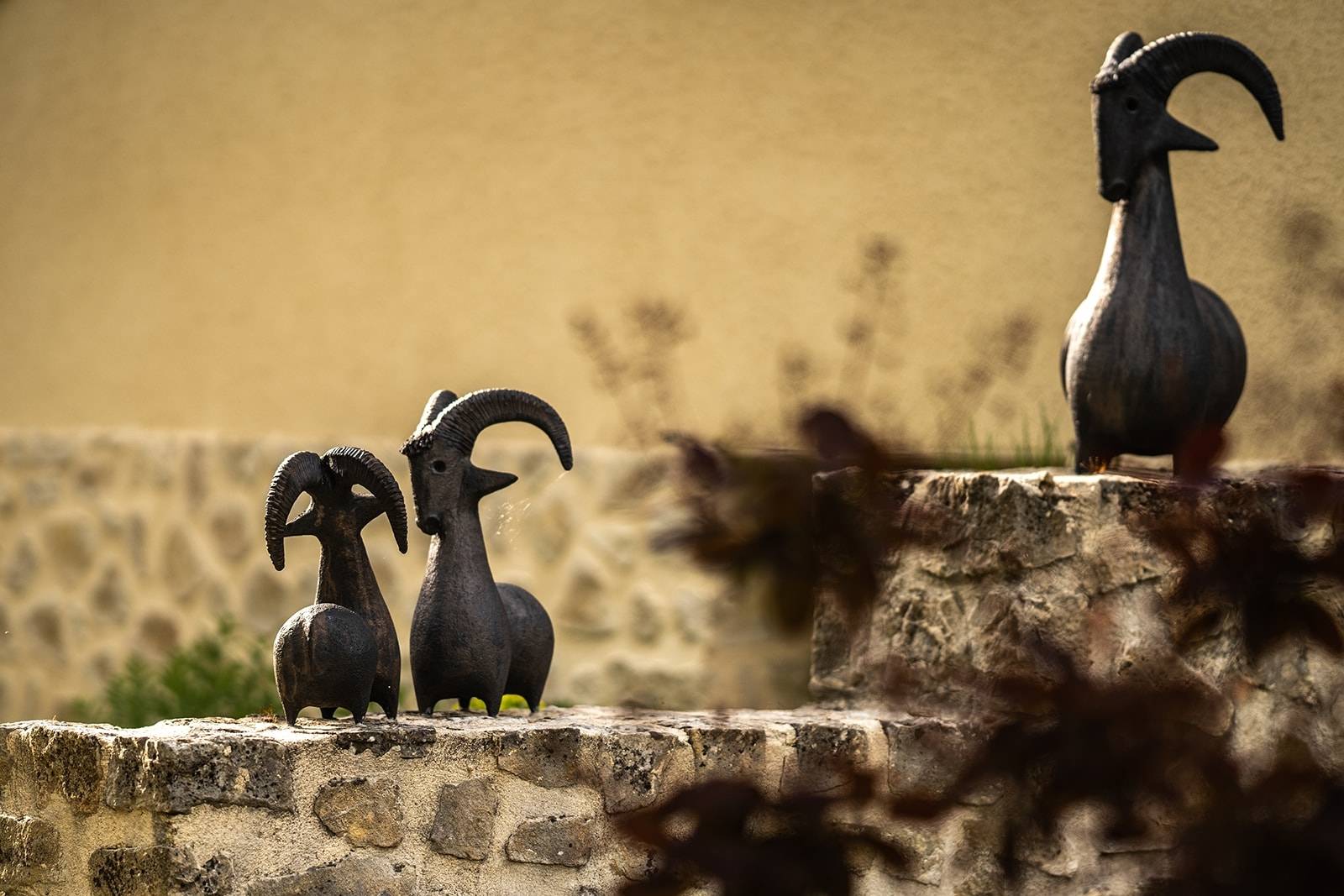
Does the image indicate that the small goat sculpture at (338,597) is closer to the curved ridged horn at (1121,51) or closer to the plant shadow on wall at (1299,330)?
the curved ridged horn at (1121,51)

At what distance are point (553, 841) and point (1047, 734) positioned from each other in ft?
6.38

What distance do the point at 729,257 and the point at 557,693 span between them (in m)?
1.62

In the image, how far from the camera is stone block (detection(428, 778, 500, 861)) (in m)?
2.98

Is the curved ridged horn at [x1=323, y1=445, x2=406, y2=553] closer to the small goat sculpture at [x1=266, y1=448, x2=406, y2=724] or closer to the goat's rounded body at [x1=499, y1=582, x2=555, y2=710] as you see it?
the small goat sculpture at [x1=266, y1=448, x2=406, y2=724]

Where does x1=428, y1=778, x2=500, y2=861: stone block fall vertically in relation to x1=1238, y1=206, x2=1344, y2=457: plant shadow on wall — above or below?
below

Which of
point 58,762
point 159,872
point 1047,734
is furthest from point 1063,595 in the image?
point 1047,734

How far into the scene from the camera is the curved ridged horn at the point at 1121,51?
365cm

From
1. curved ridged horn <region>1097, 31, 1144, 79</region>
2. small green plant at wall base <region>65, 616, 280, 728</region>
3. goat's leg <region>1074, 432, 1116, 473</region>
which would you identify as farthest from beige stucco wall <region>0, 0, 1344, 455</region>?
curved ridged horn <region>1097, 31, 1144, 79</region>

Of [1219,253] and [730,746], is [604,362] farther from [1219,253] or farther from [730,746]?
[730,746]

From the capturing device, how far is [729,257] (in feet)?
18.3

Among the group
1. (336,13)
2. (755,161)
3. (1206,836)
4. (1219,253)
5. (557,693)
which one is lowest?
(557,693)

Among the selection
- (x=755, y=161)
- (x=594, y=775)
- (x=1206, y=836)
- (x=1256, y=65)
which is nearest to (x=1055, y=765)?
(x=1206, y=836)

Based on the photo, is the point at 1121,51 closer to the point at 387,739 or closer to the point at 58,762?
the point at 387,739

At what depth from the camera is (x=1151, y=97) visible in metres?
3.61
